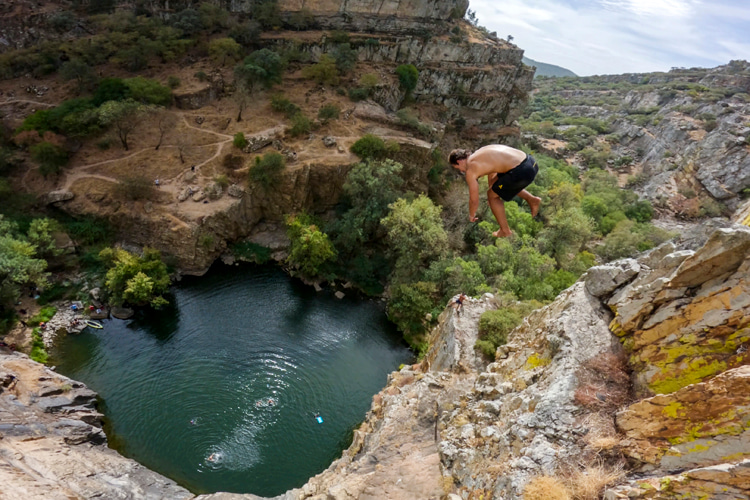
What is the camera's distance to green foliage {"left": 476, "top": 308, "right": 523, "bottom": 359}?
1487 centimetres

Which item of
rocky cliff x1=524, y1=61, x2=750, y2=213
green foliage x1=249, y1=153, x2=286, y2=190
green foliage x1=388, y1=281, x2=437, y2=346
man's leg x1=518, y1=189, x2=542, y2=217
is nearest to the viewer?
man's leg x1=518, y1=189, x2=542, y2=217

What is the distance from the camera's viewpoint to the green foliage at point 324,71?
Answer: 131 feet

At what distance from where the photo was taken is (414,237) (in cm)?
2723

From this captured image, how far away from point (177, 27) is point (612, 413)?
5136 centimetres

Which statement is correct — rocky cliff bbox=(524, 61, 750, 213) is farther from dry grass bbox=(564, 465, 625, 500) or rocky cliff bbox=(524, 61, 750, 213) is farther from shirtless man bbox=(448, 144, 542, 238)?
dry grass bbox=(564, 465, 625, 500)

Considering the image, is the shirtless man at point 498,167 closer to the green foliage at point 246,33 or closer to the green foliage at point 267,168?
the green foliage at point 267,168

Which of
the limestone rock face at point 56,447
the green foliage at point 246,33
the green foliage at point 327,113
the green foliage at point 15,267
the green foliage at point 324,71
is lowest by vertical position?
the limestone rock face at point 56,447

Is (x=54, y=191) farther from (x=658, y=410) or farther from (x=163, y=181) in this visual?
(x=658, y=410)

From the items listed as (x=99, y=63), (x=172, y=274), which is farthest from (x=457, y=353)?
(x=99, y=63)

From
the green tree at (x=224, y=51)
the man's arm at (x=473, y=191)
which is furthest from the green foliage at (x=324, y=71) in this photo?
the man's arm at (x=473, y=191)

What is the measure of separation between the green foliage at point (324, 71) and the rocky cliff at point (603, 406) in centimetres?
3618

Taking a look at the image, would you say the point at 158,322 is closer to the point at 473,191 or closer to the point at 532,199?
the point at 473,191

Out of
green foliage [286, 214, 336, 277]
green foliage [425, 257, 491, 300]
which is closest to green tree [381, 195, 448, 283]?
green foliage [425, 257, 491, 300]

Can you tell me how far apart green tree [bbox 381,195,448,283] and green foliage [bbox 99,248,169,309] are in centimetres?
1563
